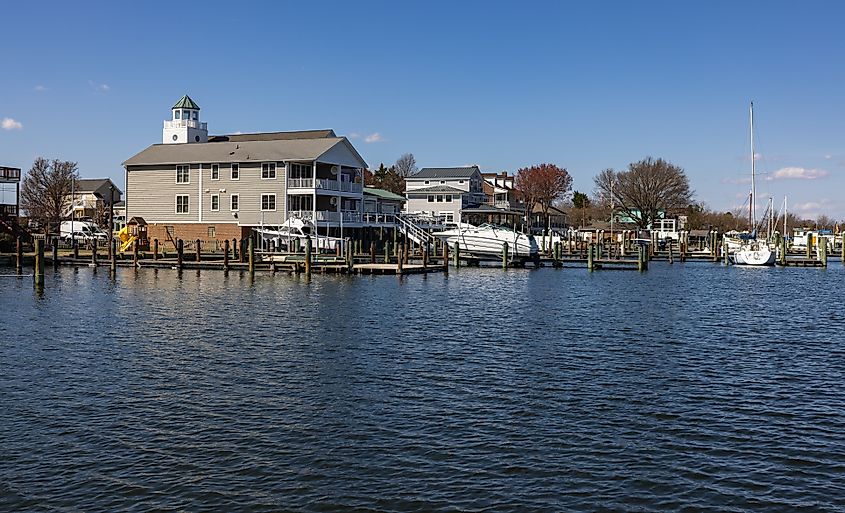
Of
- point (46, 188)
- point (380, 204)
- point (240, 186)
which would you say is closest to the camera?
point (240, 186)

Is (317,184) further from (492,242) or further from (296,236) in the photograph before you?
(492,242)

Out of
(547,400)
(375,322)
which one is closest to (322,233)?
(375,322)

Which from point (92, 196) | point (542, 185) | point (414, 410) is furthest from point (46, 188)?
point (414, 410)

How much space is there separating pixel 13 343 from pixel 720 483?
71.1 ft

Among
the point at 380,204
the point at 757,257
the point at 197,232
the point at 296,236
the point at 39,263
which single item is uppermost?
the point at 380,204

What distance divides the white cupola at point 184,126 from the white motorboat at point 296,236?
66.5 feet

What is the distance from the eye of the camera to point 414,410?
18.5m

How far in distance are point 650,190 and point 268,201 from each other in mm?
75680

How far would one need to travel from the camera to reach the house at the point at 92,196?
398ft

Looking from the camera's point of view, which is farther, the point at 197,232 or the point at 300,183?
the point at 197,232

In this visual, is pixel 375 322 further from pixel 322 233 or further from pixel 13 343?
pixel 322 233

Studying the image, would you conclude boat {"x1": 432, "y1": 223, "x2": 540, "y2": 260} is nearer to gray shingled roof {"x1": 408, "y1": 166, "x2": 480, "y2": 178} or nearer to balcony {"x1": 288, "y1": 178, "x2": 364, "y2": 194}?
balcony {"x1": 288, "y1": 178, "x2": 364, "y2": 194}

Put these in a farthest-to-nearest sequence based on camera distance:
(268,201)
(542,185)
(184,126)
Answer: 1. (542,185)
2. (184,126)
3. (268,201)

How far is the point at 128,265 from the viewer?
60281 millimetres
